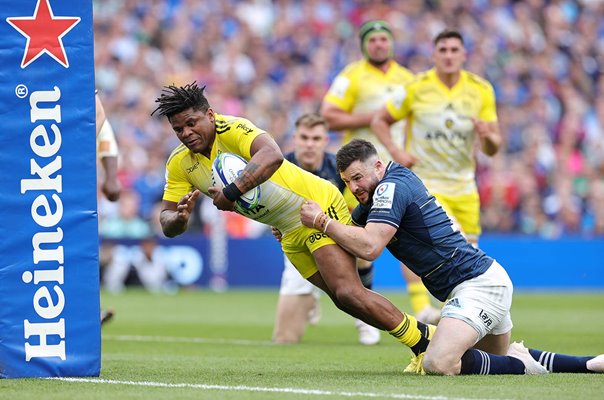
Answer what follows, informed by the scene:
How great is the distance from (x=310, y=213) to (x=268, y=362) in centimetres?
178

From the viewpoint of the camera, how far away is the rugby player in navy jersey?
7.91 meters

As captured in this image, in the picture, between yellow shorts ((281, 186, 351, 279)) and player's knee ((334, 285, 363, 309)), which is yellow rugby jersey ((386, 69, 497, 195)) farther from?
player's knee ((334, 285, 363, 309))

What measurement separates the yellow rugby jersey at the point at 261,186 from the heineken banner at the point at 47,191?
2.83ft

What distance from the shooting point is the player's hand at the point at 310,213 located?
26.3 feet

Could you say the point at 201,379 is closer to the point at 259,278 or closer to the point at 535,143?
the point at 259,278

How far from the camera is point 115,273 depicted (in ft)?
68.7

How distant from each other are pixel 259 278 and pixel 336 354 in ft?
36.5

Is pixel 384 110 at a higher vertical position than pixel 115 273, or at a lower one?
higher

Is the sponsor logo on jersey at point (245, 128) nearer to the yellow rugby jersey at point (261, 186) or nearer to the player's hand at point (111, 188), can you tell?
the yellow rugby jersey at point (261, 186)

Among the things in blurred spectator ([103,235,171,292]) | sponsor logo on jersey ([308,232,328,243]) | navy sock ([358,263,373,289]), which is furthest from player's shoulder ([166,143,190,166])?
blurred spectator ([103,235,171,292])

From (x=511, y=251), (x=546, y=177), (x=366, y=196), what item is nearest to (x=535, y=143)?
(x=546, y=177)

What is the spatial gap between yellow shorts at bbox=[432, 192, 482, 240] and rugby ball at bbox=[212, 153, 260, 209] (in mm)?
4312

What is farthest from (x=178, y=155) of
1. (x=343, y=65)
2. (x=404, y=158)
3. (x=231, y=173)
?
(x=343, y=65)

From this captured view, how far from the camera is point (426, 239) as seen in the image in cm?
813
